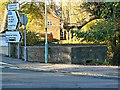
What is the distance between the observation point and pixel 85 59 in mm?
25656

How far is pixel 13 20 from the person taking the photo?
1155 inches

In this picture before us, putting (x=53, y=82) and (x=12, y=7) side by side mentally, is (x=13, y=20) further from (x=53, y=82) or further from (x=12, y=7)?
(x=53, y=82)

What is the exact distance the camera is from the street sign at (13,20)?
28967 mm

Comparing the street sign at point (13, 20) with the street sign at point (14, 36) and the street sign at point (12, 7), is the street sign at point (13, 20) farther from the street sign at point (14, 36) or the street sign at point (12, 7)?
the street sign at point (14, 36)

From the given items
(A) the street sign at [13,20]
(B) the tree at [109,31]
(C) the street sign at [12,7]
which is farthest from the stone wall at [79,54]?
(C) the street sign at [12,7]

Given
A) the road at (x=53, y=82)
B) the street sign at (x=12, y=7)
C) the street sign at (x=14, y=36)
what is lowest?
the road at (x=53, y=82)

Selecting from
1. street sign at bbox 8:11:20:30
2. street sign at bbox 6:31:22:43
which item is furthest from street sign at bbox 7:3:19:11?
street sign at bbox 6:31:22:43

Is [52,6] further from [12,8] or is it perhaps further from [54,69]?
[54,69]

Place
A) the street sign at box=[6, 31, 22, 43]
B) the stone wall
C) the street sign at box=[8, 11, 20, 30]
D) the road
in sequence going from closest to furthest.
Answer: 1. the road
2. the stone wall
3. the street sign at box=[8, 11, 20, 30]
4. the street sign at box=[6, 31, 22, 43]

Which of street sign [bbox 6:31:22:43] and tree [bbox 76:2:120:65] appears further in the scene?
street sign [bbox 6:31:22:43]

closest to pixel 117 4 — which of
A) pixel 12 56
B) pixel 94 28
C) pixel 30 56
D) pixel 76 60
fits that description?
pixel 94 28

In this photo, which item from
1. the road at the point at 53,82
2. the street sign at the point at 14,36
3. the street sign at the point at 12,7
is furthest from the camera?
the street sign at the point at 14,36

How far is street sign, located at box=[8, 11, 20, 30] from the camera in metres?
29.0

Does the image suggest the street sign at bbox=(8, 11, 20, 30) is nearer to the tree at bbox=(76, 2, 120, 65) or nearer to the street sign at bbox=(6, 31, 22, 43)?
the street sign at bbox=(6, 31, 22, 43)
